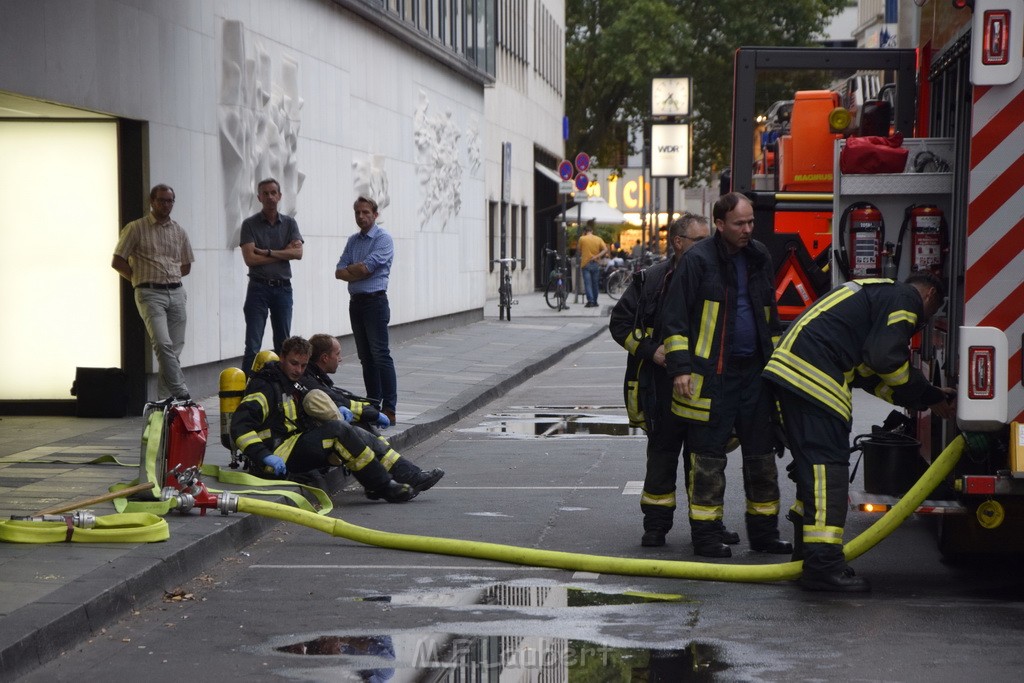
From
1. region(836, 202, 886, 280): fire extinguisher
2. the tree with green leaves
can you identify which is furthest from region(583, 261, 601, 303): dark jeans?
region(836, 202, 886, 280): fire extinguisher

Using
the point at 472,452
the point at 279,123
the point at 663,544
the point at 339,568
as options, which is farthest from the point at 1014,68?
the point at 279,123

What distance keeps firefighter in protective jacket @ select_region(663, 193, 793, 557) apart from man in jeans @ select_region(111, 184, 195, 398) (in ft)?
18.6

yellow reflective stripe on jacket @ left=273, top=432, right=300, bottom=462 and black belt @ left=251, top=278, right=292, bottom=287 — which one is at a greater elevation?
black belt @ left=251, top=278, right=292, bottom=287

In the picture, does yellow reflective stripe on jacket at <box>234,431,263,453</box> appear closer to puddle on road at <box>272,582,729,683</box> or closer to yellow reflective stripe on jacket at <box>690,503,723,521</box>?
yellow reflective stripe on jacket at <box>690,503,723,521</box>

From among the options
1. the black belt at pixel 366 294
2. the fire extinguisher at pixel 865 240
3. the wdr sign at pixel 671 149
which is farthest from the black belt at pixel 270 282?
the wdr sign at pixel 671 149

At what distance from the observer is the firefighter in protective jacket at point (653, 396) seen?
26.4 ft

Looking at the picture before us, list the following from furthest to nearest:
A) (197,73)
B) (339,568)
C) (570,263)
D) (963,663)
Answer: (570,263), (197,73), (339,568), (963,663)

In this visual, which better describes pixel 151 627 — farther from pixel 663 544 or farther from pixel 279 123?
pixel 279 123

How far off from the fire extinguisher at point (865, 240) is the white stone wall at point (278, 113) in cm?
606

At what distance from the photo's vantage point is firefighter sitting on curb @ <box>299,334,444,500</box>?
30.6 feet

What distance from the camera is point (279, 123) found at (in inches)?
682

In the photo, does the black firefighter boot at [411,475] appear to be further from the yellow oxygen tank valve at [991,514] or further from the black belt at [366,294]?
the yellow oxygen tank valve at [991,514]

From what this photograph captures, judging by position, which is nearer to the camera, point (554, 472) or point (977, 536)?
point (977, 536)

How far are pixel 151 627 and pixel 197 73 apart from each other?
30.4ft
